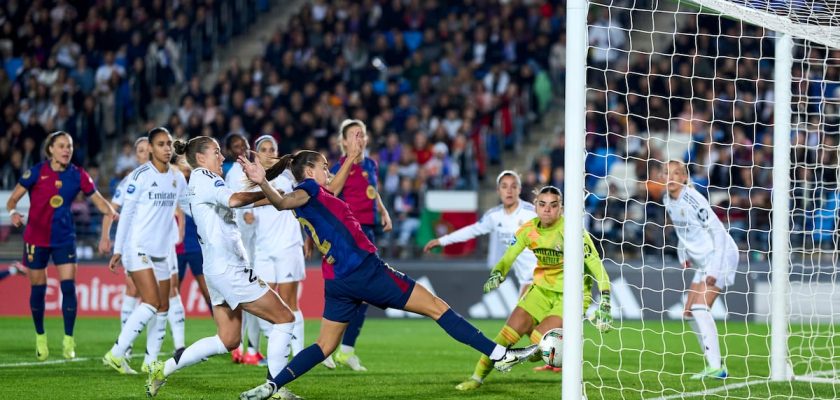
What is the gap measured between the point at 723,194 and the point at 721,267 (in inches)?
275

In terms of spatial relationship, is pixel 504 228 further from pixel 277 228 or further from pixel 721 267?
pixel 277 228

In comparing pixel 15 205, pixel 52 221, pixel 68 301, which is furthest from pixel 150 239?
pixel 15 205

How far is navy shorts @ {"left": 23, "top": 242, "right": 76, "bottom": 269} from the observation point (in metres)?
11.1

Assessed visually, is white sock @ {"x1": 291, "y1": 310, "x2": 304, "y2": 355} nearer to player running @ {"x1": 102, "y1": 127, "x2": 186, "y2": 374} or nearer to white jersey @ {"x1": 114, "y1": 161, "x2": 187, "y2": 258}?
player running @ {"x1": 102, "y1": 127, "x2": 186, "y2": 374}

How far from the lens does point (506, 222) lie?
1066 centimetres

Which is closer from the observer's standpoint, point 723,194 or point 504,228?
point 504,228

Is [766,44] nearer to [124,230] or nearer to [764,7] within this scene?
[764,7]

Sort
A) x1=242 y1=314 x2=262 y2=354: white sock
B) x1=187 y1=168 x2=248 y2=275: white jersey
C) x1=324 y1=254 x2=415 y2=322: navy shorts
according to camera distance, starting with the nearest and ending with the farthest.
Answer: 1. x1=324 y1=254 x2=415 y2=322: navy shorts
2. x1=187 y1=168 x2=248 y2=275: white jersey
3. x1=242 y1=314 x2=262 y2=354: white sock

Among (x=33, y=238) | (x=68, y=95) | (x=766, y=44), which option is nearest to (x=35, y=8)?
(x=68, y=95)

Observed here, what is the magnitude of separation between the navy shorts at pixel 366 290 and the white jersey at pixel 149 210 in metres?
2.56

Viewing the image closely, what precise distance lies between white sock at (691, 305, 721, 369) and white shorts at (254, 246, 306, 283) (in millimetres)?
3813

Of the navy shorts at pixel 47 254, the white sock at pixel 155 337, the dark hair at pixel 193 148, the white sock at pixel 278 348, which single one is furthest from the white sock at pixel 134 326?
the navy shorts at pixel 47 254

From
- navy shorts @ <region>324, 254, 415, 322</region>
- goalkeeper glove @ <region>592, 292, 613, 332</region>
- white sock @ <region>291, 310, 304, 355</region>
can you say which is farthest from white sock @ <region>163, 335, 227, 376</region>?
goalkeeper glove @ <region>592, 292, 613, 332</region>

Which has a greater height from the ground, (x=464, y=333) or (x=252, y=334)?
(x=464, y=333)
